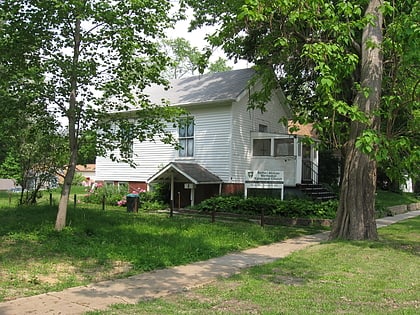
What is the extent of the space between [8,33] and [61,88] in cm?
177

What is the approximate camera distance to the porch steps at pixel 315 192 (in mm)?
20750

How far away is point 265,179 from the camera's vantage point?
19.1m

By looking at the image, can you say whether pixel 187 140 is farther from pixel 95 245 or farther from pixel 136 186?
pixel 95 245

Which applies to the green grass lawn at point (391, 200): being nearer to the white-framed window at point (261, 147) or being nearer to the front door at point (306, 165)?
the front door at point (306, 165)

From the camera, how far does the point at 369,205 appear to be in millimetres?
12258

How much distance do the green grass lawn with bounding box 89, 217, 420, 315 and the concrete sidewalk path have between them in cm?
37

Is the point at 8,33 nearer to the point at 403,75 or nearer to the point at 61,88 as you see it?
the point at 61,88

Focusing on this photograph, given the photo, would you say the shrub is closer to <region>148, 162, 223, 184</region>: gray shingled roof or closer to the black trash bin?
<region>148, 162, 223, 184</region>: gray shingled roof

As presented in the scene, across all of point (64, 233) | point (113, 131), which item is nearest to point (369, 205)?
point (113, 131)

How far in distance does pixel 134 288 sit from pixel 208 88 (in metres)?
17.8

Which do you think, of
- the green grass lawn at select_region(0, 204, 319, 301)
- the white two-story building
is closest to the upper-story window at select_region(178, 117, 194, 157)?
the white two-story building

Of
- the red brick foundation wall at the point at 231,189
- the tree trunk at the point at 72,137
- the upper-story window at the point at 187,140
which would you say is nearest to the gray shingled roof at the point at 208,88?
the upper-story window at the point at 187,140

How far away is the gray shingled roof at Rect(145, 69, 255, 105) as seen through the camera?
21703 millimetres

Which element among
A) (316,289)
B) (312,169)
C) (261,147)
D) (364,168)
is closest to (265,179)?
(261,147)
